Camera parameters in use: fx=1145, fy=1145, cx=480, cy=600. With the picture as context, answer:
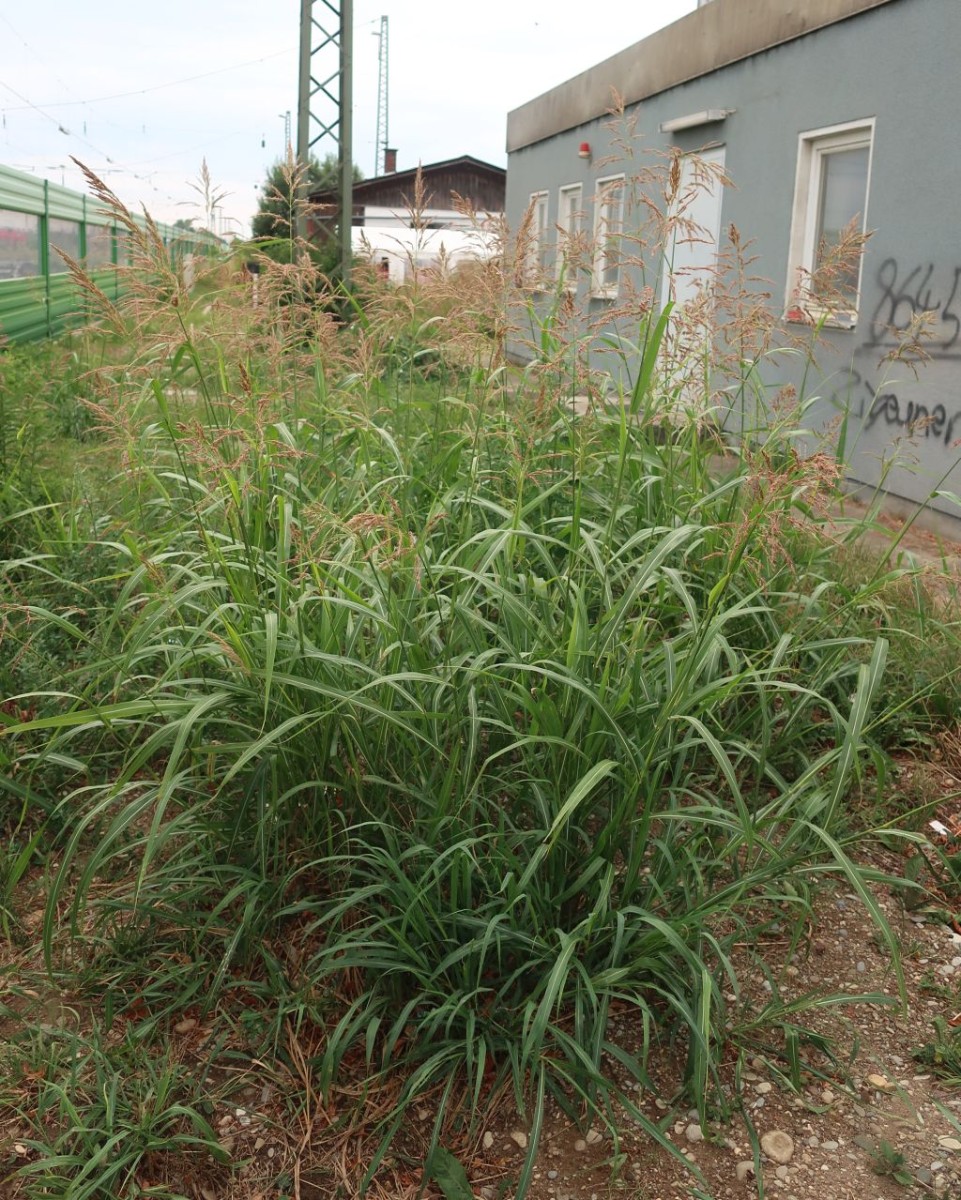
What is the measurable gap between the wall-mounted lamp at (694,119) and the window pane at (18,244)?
20.2ft

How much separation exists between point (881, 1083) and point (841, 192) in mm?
6736

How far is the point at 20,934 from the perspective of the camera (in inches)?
101

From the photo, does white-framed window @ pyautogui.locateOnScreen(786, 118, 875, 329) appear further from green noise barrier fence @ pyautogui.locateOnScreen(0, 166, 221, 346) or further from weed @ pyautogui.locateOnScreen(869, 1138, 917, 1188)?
weed @ pyautogui.locateOnScreen(869, 1138, 917, 1188)

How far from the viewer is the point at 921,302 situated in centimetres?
653

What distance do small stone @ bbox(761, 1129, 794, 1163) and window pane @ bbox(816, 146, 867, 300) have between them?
6.17 m

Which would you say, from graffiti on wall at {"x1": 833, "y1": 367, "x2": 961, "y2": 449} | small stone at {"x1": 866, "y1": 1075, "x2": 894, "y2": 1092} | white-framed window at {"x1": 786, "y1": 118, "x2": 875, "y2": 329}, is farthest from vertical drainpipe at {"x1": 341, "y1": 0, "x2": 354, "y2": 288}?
small stone at {"x1": 866, "y1": 1075, "x2": 894, "y2": 1092}

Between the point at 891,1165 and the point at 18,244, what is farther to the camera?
the point at 18,244

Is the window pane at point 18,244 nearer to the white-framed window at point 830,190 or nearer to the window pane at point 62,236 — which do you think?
the window pane at point 62,236

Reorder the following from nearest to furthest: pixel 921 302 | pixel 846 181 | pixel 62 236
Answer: pixel 921 302
pixel 846 181
pixel 62 236

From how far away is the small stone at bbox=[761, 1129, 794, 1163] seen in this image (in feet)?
6.70

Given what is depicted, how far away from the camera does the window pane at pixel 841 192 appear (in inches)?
290

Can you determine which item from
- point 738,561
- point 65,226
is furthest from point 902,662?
point 65,226

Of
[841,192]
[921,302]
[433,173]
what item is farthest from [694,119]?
[433,173]

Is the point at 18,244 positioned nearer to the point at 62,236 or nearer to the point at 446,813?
the point at 62,236
